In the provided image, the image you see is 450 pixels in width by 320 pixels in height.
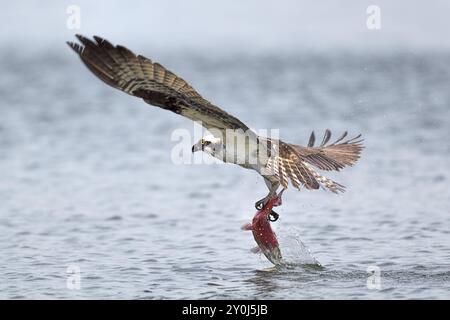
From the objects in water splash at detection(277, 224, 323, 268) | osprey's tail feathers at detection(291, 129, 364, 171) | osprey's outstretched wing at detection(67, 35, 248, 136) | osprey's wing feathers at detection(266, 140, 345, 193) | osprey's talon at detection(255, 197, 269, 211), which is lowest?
water splash at detection(277, 224, 323, 268)

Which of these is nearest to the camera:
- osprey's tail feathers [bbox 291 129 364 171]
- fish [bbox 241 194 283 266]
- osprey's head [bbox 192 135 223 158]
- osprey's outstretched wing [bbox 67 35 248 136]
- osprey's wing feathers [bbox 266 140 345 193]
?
osprey's outstretched wing [bbox 67 35 248 136]

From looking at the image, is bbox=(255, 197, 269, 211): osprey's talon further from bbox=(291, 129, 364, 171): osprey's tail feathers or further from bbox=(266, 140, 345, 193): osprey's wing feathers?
bbox=(291, 129, 364, 171): osprey's tail feathers

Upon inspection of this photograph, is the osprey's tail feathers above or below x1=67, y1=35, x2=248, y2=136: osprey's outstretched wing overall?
below

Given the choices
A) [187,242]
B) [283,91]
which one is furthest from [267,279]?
[283,91]

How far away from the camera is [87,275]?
11898 mm

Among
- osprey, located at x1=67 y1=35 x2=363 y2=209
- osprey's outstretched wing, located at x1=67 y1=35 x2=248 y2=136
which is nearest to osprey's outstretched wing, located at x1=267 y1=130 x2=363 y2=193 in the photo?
osprey, located at x1=67 y1=35 x2=363 y2=209

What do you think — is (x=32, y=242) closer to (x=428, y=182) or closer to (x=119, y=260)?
(x=119, y=260)

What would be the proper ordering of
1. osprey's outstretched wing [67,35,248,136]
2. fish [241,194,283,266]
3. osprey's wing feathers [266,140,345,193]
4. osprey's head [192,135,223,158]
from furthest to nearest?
1. fish [241,194,283,266]
2. osprey's head [192,135,223,158]
3. osprey's wing feathers [266,140,345,193]
4. osprey's outstretched wing [67,35,248,136]

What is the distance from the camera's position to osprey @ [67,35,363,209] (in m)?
10.2

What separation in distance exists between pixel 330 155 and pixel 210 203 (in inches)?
138

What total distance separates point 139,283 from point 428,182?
6.40 m

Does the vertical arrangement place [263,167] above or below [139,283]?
above

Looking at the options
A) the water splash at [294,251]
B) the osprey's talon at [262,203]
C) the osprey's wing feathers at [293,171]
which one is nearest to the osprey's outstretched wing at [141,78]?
the osprey's wing feathers at [293,171]

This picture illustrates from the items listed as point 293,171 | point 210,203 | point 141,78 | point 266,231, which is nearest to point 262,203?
point 266,231
